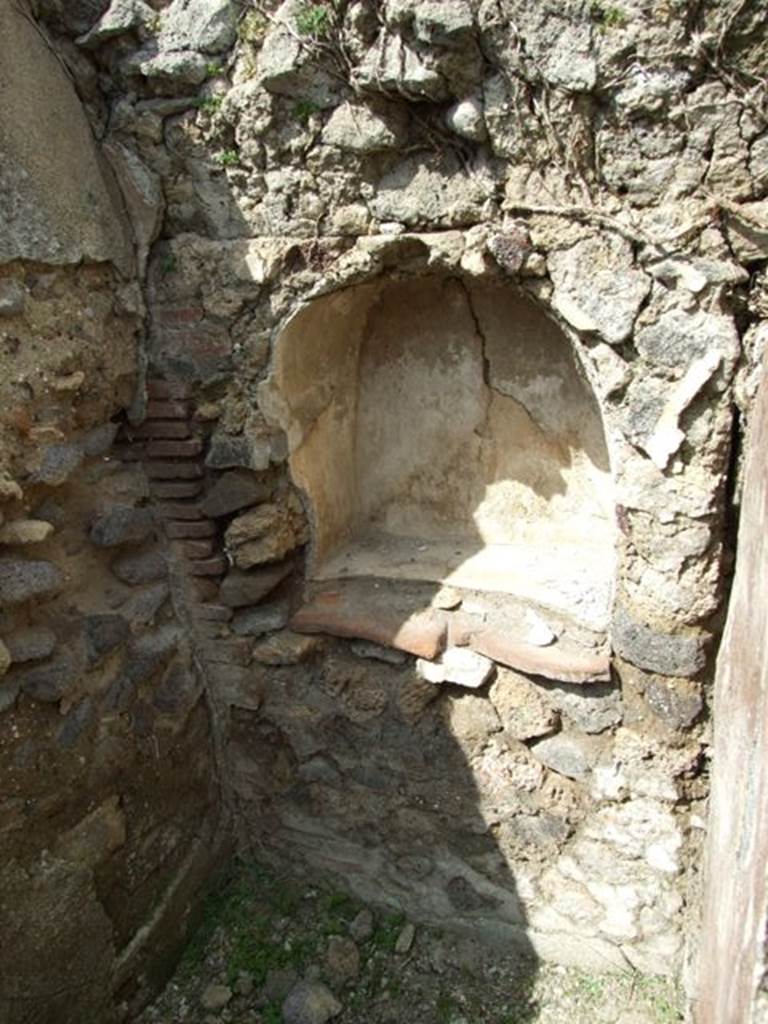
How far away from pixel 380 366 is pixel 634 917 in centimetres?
193

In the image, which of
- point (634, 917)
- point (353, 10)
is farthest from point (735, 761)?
point (353, 10)

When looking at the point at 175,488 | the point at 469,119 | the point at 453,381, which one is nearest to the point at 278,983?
the point at 175,488

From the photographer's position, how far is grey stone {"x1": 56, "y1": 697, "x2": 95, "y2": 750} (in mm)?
2256

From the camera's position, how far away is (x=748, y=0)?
1.61 m

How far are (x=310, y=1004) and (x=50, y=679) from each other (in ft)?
4.34

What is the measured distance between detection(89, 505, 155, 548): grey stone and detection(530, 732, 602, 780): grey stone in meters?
1.39

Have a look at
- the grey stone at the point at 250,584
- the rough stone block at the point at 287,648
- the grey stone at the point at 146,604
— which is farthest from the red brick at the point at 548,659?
the grey stone at the point at 146,604

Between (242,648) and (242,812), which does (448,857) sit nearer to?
(242,812)

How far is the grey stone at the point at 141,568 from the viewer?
2.51 meters

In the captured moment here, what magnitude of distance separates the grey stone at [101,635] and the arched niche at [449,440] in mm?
658

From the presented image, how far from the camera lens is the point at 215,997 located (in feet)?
8.56

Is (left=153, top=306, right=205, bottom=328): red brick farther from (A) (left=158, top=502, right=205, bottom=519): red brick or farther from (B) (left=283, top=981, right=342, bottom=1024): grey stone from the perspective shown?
(B) (left=283, top=981, right=342, bottom=1024): grey stone

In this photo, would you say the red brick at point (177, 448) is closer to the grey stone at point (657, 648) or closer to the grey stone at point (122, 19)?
the grey stone at point (122, 19)

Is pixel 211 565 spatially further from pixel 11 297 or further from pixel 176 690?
pixel 11 297
